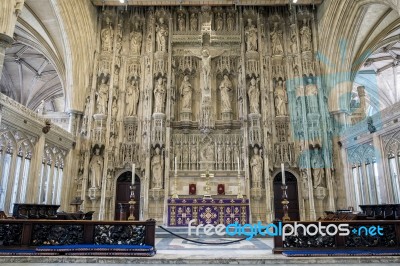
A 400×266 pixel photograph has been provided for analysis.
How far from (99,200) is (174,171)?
399 cm

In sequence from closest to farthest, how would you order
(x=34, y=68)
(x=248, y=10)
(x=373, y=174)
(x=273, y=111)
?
(x=373, y=174)
(x=273, y=111)
(x=248, y=10)
(x=34, y=68)

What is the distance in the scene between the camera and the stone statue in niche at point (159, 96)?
54.0 feet

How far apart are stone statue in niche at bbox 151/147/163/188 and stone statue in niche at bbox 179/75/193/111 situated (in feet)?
9.25

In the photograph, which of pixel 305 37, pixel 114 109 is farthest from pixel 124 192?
pixel 305 37

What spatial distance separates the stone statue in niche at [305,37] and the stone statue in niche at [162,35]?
25.1 feet

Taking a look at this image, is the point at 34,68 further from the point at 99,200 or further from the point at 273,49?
A: the point at 273,49

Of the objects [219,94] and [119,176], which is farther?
[219,94]

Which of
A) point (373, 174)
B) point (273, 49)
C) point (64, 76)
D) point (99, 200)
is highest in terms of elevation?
point (273, 49)

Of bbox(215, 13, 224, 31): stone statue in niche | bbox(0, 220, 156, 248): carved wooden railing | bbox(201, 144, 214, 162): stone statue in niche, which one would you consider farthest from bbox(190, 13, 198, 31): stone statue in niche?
bbox(0, 220, 156, 248): carved wooden railing

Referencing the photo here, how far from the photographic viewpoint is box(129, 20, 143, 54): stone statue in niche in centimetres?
1773

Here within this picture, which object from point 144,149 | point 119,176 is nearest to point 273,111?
point 144,149

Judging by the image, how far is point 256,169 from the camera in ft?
50.8

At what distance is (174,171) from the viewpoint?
1580 cm

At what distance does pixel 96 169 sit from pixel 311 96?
11.7 metres
